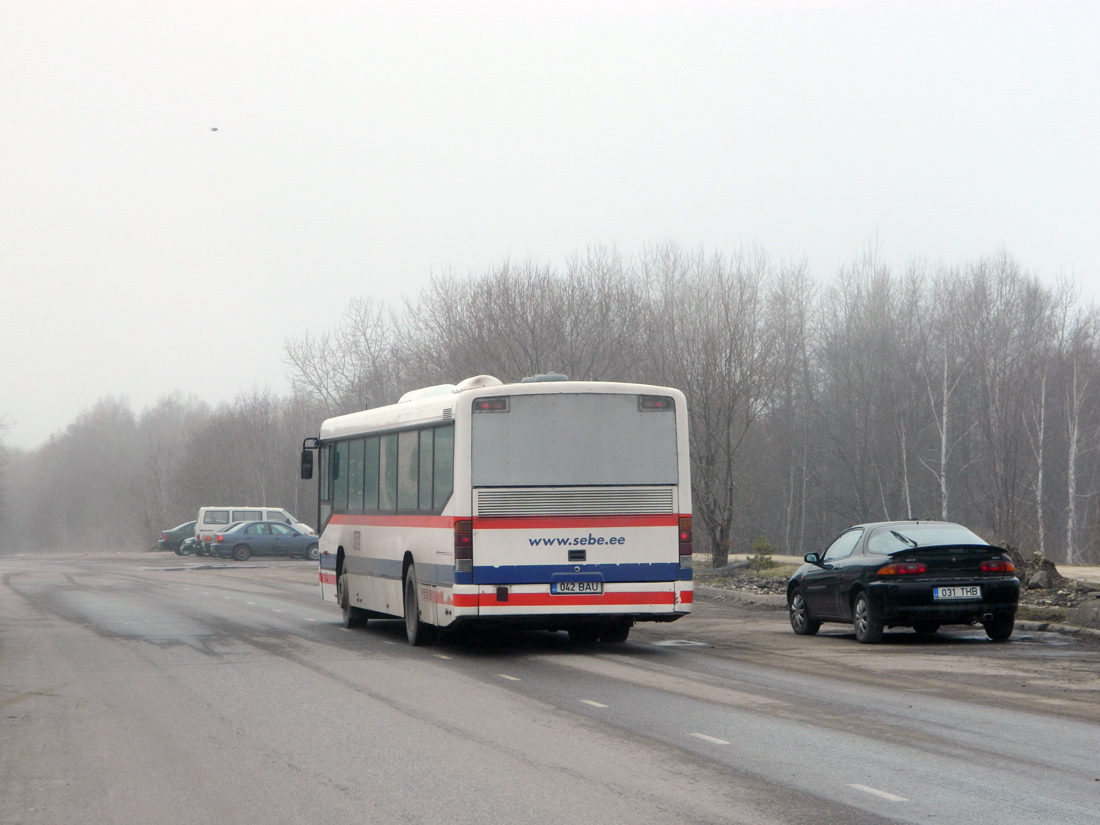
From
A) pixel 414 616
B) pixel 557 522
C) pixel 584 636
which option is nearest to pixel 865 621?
pixel 584 636

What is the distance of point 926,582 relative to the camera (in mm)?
15141

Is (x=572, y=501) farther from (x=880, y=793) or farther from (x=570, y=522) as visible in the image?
(x=880, y=793)

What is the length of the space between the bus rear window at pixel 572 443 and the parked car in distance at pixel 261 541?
3581cm

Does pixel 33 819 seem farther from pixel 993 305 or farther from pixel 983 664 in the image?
pixel 993 305

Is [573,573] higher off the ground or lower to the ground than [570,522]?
lower

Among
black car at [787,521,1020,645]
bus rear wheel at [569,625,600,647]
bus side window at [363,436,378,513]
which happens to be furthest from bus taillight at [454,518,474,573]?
black car at [787,521,1020,645]

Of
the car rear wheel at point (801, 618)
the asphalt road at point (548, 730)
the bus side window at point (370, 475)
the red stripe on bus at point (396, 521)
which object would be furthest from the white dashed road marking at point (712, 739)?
the bus side window at point (370, 475)

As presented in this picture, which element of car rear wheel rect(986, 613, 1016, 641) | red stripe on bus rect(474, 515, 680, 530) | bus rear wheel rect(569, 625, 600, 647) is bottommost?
bus rear wheel rect(569, 625, 600, 647)

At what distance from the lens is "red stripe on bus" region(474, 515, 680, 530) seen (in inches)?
556

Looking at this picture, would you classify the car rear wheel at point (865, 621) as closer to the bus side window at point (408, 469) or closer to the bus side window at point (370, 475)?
the bus side window at point (408, 469)

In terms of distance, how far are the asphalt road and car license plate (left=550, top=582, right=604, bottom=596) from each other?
2.51 feet

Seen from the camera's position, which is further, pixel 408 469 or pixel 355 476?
pixel 355 476

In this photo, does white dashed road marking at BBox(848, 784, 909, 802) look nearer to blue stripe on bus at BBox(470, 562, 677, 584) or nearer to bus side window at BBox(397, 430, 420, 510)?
blue stripe on bus at BBox(470, 562, 677, 584)

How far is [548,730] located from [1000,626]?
8368 mm
